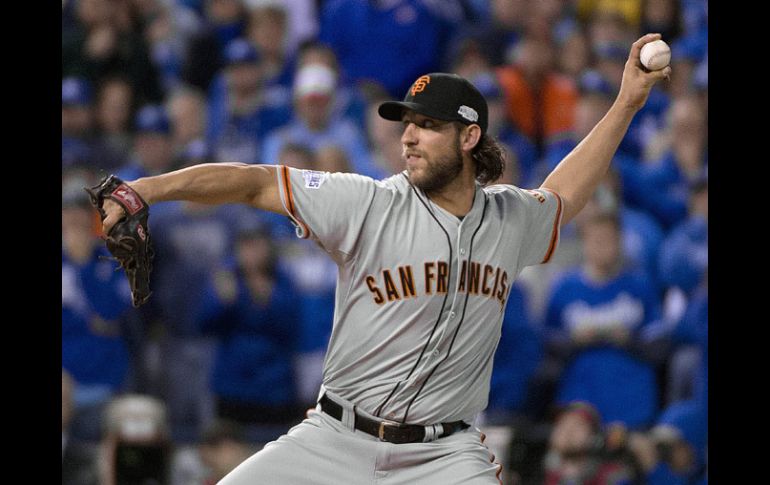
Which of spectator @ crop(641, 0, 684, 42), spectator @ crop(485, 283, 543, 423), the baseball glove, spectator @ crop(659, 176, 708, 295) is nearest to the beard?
the baseball glove

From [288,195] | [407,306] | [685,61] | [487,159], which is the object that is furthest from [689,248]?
[288,195]

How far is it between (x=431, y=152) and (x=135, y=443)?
342 cm

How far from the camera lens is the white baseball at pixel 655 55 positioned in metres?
4.07

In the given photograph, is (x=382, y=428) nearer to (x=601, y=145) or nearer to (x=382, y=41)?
(x=601, y=145)

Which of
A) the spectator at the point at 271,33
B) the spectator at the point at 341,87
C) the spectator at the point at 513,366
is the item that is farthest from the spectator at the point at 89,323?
the spectator at the point at 513,366

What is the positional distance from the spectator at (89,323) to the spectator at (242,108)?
3.68 feet

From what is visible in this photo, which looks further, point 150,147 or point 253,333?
point 150,147

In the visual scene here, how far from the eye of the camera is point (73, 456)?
20.5 ft

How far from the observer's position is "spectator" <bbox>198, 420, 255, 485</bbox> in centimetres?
634

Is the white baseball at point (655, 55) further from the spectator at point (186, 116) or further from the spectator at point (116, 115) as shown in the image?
the spectator at point (116, 115)

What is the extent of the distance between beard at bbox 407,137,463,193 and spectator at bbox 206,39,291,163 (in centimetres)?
345

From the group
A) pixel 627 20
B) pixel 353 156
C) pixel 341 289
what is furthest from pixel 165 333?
pixel 627 20

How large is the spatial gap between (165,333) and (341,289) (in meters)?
3.11
